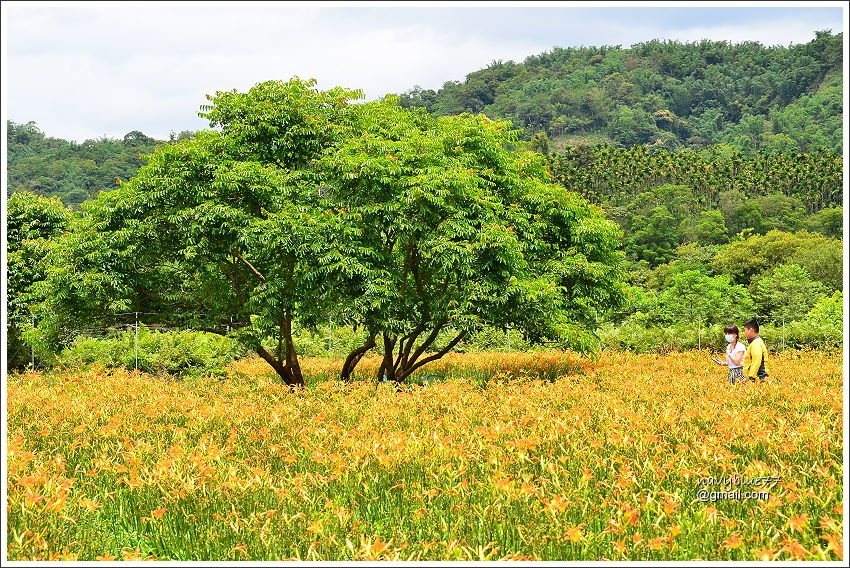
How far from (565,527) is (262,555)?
1.44 m

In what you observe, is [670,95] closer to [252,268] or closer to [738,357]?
[252,268]

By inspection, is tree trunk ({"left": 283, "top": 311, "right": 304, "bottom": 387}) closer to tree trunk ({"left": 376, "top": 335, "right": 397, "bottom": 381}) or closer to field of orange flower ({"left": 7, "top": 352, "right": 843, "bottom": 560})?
tree trunk ({"left": 376, "top": 335, "right": 397, "bottom": 381})

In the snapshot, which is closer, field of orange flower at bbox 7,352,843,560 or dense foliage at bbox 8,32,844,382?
field of orange flower at bbox 7,352,843,560

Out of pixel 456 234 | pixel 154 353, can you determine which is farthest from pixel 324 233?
pixel 154 353

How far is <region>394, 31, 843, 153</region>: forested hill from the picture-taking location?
12556cm

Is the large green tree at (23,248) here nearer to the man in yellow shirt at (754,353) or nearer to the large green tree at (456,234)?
the large green tree at (456,234)

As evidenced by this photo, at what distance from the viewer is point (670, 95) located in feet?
504

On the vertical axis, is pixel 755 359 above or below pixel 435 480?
above

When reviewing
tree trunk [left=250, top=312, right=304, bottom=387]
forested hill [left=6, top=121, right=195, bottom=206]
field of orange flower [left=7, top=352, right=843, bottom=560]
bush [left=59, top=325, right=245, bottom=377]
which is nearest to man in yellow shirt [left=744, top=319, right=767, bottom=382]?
field of orange flower [left=7, top=352, right=843, bottom=560]

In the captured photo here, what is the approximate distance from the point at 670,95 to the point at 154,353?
154333mm

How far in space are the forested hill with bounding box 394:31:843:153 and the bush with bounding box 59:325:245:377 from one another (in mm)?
105001

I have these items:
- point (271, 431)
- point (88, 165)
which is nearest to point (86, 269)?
point (271, 431)

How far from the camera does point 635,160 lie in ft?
224

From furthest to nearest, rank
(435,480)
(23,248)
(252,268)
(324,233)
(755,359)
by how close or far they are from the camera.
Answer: (23,248) → (252,268) → (324,233) → (755,359) → (435,480)
